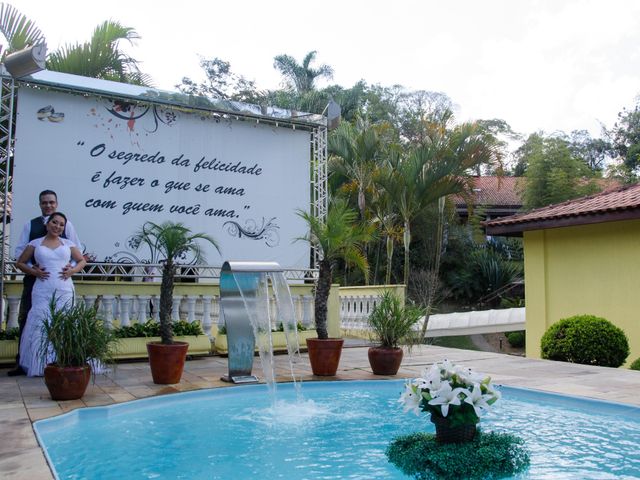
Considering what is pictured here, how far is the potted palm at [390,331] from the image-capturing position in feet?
24.3

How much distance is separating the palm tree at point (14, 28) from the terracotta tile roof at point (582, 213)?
9.51m

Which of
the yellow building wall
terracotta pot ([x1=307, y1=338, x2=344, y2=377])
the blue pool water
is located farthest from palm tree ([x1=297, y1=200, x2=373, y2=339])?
the yellow building wall

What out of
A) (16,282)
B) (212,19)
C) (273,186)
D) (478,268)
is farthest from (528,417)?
(478,268)

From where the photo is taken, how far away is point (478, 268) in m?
23.6

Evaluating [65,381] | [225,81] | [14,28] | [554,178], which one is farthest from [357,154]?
[225,81]

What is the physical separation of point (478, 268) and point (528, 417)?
60.5 ft

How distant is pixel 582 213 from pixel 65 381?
355 inches

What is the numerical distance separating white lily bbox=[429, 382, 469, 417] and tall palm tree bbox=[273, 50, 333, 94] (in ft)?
95.8

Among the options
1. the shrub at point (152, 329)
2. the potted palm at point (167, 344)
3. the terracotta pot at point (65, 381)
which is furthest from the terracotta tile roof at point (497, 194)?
the terracotta pot at point (65, 381)

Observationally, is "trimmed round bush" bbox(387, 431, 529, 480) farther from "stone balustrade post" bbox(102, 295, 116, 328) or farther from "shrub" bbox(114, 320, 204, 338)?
"stone balustrade post" bbox(102, 295, 116, 328)

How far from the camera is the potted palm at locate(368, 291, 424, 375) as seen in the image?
292 inches

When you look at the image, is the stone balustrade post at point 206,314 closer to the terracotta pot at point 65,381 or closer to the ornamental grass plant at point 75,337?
the ornamental grass plant at point 75,337

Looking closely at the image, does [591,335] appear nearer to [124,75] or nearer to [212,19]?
[212,19]

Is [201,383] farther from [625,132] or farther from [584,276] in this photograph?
[625,132]
